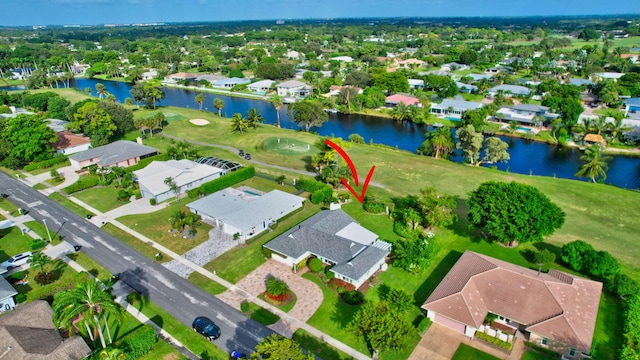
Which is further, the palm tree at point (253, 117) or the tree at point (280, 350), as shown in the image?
the palm tree at point (253, 117)

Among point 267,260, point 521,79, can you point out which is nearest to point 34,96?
point 267,260

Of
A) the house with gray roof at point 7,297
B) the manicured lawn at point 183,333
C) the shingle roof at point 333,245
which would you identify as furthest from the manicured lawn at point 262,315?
the house with gray roof at point 7,297

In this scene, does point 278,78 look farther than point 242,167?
Yes

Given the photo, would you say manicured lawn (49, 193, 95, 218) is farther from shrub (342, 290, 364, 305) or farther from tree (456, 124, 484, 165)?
tree (456, 124, 484, 165)

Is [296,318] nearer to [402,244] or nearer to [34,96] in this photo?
[402,244]

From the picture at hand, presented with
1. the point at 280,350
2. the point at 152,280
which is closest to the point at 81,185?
the point at 152,280

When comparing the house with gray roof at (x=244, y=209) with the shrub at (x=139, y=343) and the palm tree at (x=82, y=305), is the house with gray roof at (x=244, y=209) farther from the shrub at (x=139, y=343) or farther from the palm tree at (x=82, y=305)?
the palm tree at (x=82, y=305)
